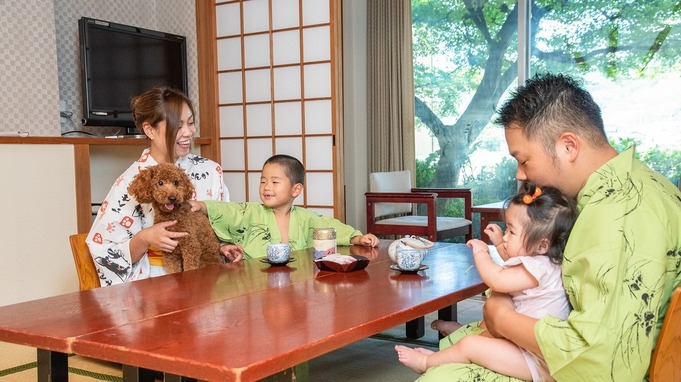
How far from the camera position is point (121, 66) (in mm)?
5059

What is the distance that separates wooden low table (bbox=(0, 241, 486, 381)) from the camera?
1.19 metres

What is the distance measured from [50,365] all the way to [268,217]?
1.09 metres

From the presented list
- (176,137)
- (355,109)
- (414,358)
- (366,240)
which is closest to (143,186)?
(176,137)

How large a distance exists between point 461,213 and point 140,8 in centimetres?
332

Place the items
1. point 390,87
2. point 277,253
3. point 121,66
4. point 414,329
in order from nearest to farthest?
point 277,253, point 414,329, point 121,66, point 390,87

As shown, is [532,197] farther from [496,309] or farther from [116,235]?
[116,235]

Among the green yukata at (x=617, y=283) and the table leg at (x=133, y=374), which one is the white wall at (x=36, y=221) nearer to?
the table leg at (x=133, y=374)

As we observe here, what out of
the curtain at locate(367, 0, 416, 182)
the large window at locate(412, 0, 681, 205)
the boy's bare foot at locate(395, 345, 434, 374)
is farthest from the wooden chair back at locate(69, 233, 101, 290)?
the large window at locate(412, 0, 681, 205)

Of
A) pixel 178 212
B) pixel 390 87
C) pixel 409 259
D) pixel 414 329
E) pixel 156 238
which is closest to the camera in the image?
pixel 409 259

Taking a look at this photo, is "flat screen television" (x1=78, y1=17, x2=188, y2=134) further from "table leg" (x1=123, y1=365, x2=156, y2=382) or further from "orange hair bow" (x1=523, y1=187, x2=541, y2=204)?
"orange hair bow" (x1=523, y1=187, x2=541, y2=204)

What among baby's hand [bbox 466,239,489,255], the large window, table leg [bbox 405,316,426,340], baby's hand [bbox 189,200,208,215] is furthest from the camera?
the large window

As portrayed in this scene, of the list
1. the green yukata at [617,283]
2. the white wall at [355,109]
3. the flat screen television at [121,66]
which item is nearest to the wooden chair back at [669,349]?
the green yukata at [617,283]

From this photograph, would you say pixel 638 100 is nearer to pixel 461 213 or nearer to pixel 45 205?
pixel 461 213

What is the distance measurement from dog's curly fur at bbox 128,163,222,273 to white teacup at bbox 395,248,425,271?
812mm
